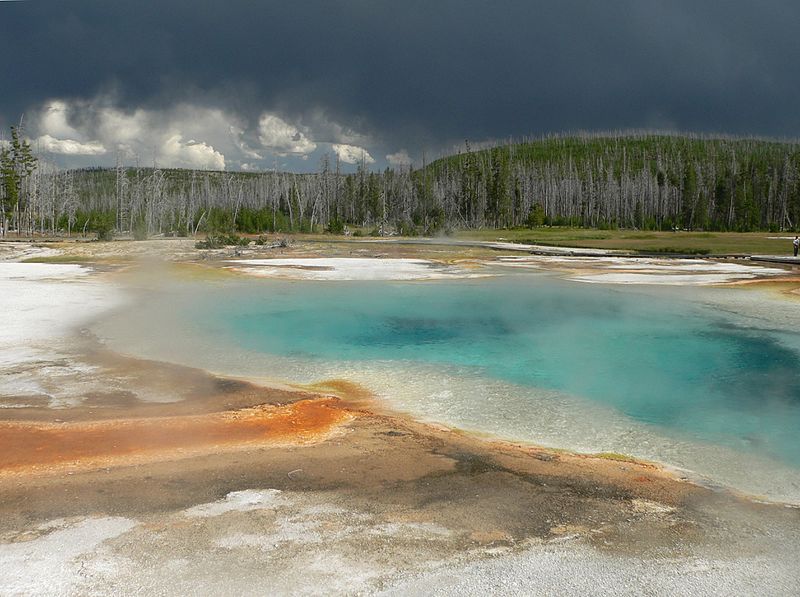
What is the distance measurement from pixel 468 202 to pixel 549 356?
90.8 m

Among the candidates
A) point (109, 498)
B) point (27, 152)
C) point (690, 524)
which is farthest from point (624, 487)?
point (27, 152)

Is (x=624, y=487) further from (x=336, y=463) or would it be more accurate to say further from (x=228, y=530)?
(x=228, y=530)

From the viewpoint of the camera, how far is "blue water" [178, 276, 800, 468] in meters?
9.56

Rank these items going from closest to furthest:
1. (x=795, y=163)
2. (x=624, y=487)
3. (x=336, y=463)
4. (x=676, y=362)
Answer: (x=624, y=487), (x=336, y=463), (x=676, y=362), (x=795, y=163)

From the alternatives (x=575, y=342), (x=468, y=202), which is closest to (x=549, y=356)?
(x=575, y=342)

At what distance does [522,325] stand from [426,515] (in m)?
11.2

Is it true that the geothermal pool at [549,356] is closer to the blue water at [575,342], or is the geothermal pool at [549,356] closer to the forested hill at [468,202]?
the blue water at [575,342]

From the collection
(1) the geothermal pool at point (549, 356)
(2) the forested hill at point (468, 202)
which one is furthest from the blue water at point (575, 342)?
(2) the forested hill at point (468, 202)

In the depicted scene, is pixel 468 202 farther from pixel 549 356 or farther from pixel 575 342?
pixel 549 356

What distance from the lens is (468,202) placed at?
334 feet

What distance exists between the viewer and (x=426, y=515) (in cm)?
535

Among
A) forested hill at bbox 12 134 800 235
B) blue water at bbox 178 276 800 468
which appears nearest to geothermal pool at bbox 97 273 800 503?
blue water at bbox 178 276 800 468

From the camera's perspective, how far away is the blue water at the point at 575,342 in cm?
956

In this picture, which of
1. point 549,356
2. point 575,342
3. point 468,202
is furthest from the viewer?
point 468,202
